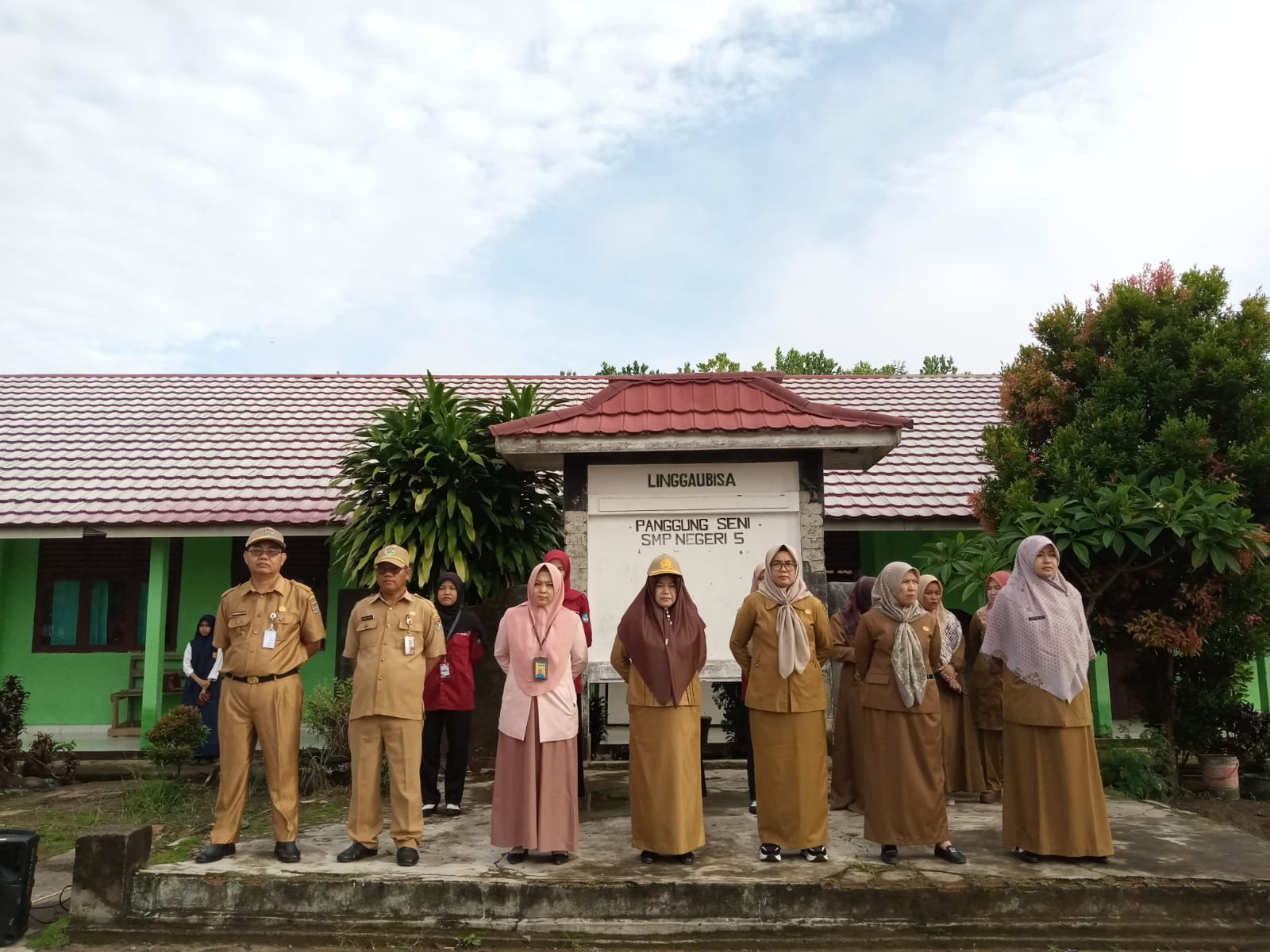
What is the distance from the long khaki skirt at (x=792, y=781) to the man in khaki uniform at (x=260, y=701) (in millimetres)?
2606

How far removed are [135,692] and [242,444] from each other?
10.4ft

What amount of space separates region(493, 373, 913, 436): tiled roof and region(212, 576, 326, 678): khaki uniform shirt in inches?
72.2

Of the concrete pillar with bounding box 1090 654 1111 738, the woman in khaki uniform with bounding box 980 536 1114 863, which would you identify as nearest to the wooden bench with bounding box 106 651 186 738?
the woman in khaki uniform with bounding box 980 536 1114 863

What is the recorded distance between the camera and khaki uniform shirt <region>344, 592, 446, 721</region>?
5.06 metres

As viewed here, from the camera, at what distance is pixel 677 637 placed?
16.8 ft

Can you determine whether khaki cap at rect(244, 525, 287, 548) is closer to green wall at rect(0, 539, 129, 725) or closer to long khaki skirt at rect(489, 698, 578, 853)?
long khaki skirt at rect(489, 698, 578, 853)

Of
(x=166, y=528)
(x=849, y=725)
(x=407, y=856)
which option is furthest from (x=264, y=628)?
(x=166, y=528)

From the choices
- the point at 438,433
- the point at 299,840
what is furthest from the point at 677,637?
the point at 438,433

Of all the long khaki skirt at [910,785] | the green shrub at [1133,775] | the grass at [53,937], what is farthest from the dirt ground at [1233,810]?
the grass at [53,937]

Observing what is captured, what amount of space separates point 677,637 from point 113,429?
33.0 feet

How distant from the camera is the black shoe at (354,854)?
16.5ft

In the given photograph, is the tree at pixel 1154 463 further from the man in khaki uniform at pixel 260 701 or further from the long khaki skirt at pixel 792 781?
the man in khaki uniform at pixel 260 701

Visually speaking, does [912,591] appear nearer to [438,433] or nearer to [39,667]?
[438,433]

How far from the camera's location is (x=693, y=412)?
654cm
